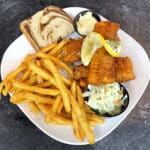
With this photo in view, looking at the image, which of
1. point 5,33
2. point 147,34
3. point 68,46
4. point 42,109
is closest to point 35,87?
point 42,109

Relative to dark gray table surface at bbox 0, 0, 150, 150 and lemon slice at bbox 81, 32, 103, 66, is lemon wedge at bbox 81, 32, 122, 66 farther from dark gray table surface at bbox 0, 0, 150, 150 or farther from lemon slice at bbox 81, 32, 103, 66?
dark gray table surface at bbox 0, 0, 150, 150

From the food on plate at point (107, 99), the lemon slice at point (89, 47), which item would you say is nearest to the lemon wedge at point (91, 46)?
the lemon slice at point (89, 47)

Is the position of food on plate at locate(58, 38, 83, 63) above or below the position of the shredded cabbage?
above

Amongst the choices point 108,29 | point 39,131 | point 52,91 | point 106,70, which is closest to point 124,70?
point 106,70

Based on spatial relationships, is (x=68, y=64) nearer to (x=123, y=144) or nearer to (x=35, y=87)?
(x=35, y=87)

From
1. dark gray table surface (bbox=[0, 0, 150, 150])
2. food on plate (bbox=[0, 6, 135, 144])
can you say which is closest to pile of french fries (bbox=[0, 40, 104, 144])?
food on plate (bbox=[0, 6, 135, 144])

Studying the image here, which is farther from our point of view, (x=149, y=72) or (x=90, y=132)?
(x=149, y=72)
